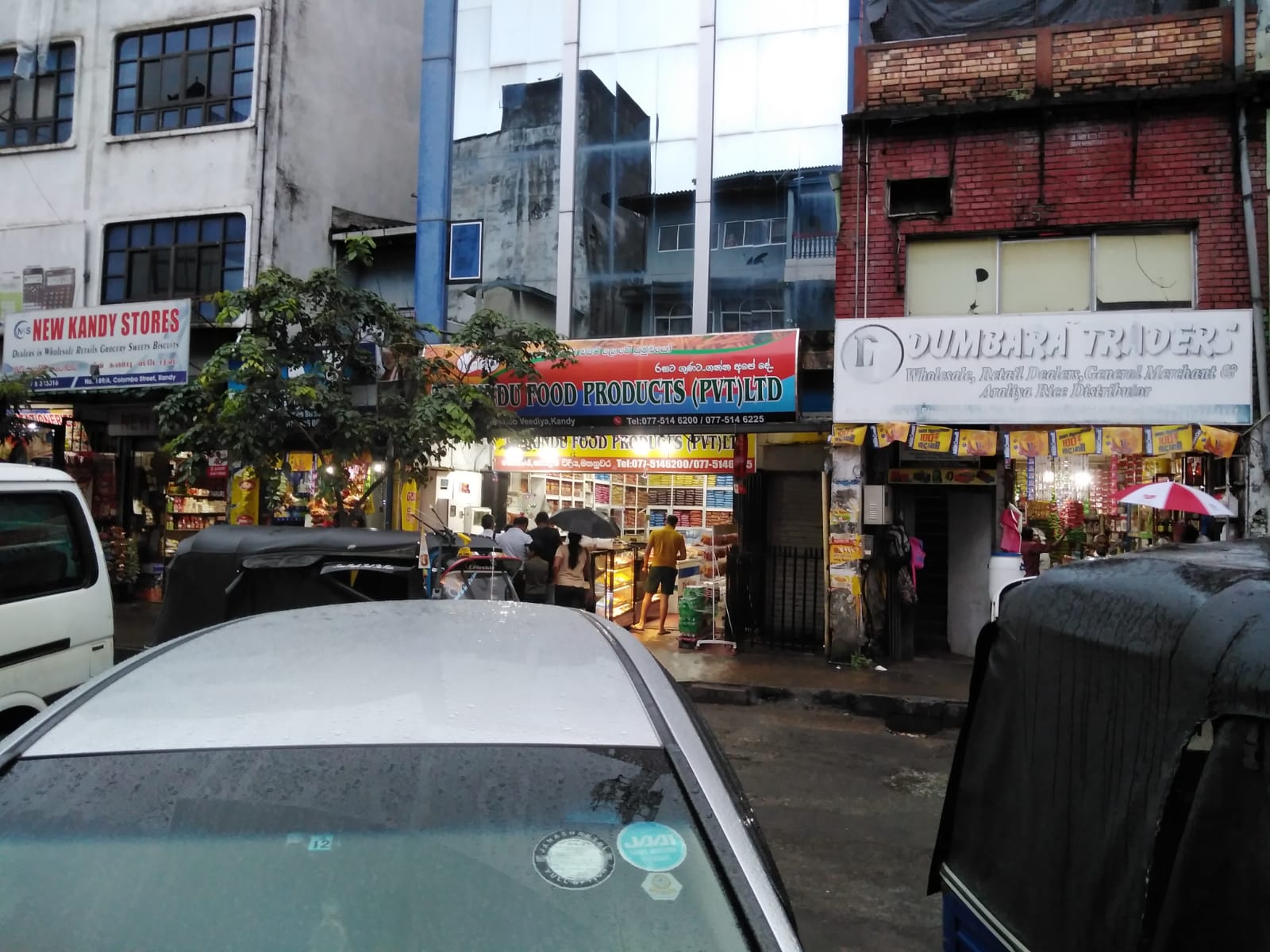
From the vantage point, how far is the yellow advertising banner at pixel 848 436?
11352mm

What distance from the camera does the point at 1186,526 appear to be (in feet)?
34.8

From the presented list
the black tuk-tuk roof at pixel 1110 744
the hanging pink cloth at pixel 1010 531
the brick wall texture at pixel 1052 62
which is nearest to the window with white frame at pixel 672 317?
the brick wall texture at pixel 1052 62

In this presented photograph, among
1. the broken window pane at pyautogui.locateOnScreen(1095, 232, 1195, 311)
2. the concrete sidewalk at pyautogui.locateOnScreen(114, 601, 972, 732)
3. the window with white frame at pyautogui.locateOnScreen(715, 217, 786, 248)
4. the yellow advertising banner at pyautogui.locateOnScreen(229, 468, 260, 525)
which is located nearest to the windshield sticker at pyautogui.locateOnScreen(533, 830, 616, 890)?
the concrete sidewalk at pyautogui.locateOnScreen(114, 601, 972, 732)

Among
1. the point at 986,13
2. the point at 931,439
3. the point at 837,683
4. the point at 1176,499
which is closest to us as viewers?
the point at 1176,499

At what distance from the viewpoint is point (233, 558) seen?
6535 millimetres

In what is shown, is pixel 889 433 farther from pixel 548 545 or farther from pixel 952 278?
pixel 548 545

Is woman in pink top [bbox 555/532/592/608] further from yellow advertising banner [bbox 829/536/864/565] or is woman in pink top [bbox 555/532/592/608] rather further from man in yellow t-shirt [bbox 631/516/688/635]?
yellow advertising banner [bbox 829/536/864/565]

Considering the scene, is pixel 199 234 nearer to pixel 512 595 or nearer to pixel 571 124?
pixel 571 124

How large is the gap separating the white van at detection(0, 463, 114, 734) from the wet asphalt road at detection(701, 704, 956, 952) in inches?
170

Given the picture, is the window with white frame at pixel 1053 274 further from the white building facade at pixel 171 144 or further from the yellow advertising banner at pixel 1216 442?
the white building facade at pixel 171 144

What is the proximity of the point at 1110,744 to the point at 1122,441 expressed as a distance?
368 inches

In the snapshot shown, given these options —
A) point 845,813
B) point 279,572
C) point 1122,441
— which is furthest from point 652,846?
A: point 1122,441

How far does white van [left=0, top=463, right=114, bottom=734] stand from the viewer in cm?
475

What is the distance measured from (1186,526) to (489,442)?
917 cm
